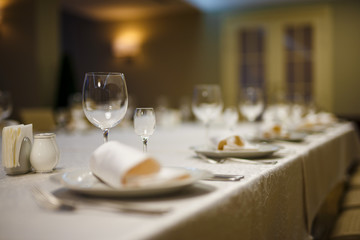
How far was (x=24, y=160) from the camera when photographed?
3.09ft

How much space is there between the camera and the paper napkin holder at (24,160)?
92cm

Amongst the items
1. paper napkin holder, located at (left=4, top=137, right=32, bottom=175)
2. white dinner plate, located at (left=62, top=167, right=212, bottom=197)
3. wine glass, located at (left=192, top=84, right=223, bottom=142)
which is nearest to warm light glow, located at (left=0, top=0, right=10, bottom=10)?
wine glass, located at (left=192, top=84, right=223, bottom=142)

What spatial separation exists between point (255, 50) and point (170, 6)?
5.21 feet

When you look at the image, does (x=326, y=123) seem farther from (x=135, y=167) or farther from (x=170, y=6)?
(x=170, y=6)

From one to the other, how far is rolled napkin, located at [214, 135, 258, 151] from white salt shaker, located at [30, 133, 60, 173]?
0.48 m

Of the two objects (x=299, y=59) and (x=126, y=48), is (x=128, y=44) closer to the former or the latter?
(x=126, y=48)

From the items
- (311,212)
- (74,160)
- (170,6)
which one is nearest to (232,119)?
(311,212)

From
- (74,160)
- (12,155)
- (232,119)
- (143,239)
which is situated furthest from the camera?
(232,119)

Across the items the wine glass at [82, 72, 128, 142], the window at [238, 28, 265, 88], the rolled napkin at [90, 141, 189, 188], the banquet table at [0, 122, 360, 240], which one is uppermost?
the window at [238, 28, 265, 88]

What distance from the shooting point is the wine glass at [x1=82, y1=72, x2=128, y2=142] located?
0.90 m

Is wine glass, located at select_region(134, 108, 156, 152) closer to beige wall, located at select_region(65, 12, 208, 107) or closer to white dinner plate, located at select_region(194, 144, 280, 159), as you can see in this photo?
white dinner plate, located at select_region(194, 144, 280, 159)

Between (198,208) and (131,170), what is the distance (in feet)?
0.43

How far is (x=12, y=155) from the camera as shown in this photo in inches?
36.1

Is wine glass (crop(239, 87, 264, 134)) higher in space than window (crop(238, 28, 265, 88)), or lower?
lower
